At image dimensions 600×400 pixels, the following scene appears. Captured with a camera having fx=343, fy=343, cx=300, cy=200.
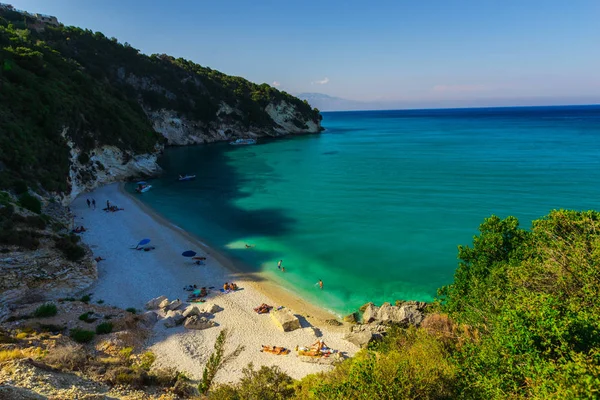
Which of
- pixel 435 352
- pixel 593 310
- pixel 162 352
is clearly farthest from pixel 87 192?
pixel 593 310

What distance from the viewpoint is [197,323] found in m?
19.4

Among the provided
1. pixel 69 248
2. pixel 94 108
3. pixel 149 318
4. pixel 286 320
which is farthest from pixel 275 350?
pixel 94 108

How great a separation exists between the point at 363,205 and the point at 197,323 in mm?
27683

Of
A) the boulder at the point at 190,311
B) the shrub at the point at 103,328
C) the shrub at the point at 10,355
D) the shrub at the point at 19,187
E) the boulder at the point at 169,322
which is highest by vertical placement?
the shrub at the point at 19,187

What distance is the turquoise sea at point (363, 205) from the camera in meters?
26.3

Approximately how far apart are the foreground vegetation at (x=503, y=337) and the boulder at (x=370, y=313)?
2574 millimetres

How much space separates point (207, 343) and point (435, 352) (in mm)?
11415

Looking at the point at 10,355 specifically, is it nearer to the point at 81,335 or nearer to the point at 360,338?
the point at 81,335

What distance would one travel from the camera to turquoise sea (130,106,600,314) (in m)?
26.3

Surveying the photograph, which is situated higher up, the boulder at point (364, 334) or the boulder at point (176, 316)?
the boulder at point (176, 316)

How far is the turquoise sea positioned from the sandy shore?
2027 mm

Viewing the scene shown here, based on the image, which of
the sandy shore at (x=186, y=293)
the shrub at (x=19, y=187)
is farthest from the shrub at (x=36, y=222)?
the shrub at (x=19, y=187)

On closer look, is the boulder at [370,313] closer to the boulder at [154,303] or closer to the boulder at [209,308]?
the boulder at [209,308]

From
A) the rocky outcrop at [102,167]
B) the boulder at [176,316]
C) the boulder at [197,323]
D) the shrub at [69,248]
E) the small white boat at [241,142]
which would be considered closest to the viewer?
the boulder at [197,323]
